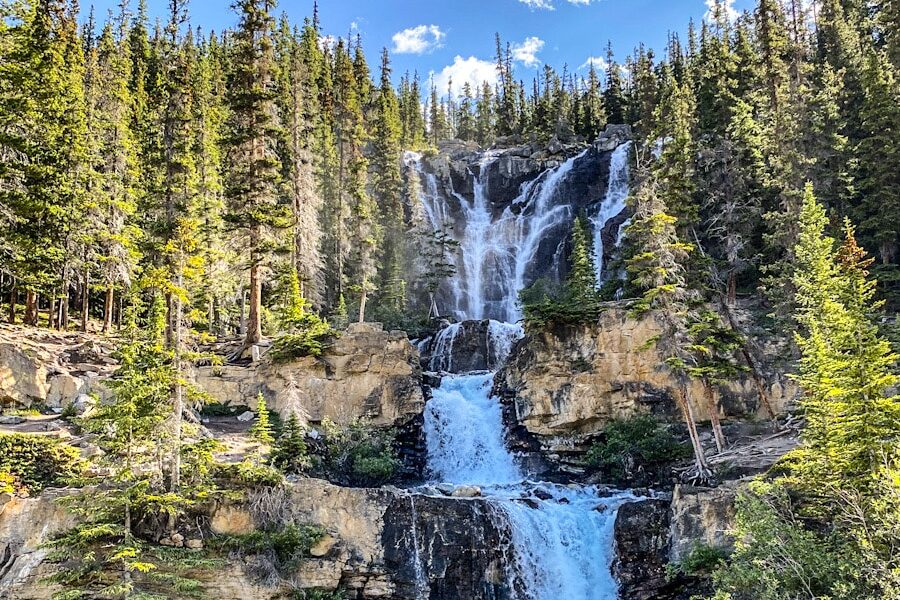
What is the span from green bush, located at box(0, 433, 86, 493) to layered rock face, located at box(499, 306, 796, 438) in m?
17.6

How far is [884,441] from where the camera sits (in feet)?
46.8

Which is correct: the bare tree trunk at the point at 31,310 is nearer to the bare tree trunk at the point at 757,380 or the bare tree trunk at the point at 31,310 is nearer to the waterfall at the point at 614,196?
the waterfall at the point at 614,196

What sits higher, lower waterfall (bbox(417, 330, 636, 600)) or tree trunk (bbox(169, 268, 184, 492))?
tree trunk (bbox(169, 268, 184, 492))

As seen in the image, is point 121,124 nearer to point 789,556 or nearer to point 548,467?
point 548,467

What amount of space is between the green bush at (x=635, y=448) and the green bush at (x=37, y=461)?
18.9 meters

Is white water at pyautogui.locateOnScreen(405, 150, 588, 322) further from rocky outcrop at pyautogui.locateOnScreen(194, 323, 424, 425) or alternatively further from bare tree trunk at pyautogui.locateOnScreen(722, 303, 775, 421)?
bare tree trunk at pyautogui.locateOnScreen(722, 303, 775, 421)

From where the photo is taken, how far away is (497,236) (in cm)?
5138

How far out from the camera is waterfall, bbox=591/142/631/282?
4436 cm

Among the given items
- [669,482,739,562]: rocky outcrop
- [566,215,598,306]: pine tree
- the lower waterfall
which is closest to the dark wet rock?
the lower waterfall

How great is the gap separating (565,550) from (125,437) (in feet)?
45.0

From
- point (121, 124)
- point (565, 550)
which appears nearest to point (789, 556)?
point (565, 550)

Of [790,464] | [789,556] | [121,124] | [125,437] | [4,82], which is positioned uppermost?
[121,124]

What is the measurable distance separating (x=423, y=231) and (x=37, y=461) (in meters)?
35.0

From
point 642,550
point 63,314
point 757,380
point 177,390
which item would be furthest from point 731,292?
point 63,314
